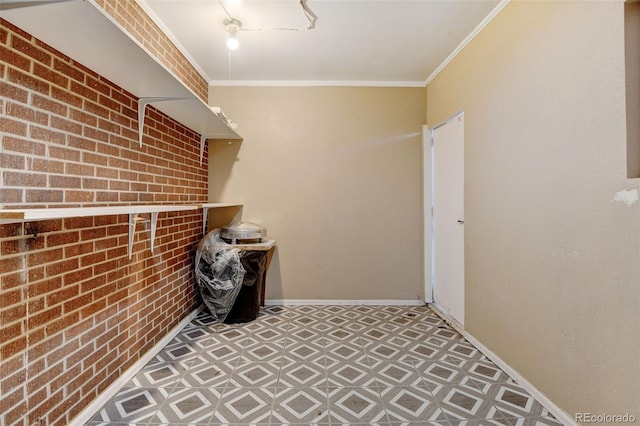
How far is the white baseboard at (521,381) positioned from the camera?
156 cm

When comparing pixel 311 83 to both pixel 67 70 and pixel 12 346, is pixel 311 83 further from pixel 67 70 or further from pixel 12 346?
pixel 12 346

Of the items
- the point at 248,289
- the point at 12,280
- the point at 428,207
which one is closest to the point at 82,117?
the point at 12,280

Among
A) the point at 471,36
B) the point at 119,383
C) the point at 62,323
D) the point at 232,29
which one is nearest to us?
the point at 62,323

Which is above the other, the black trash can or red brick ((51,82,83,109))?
red brick ((51,82,83,109))

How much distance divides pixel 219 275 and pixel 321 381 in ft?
4.29

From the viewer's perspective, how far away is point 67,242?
1.47 metres

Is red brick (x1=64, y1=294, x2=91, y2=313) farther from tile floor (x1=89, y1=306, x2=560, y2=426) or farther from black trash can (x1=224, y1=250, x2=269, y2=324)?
black trash can (x1=224, y1=250, x2=269, y2=324)

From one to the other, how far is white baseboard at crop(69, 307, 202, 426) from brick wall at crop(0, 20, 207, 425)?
33 millimetres

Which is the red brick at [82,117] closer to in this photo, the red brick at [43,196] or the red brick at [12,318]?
the red brick at [43,196]

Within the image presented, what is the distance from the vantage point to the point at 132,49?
53.8 inches

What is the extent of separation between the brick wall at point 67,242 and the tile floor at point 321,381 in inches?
Answer: 11.9

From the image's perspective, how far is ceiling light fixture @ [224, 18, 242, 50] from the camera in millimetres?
2253

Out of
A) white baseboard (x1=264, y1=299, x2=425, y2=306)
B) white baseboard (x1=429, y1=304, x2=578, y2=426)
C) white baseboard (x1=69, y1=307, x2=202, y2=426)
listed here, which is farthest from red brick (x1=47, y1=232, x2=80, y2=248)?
white baseboard (x1=429, y1=304, x2=578, y2=426)

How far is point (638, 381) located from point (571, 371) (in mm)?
321
